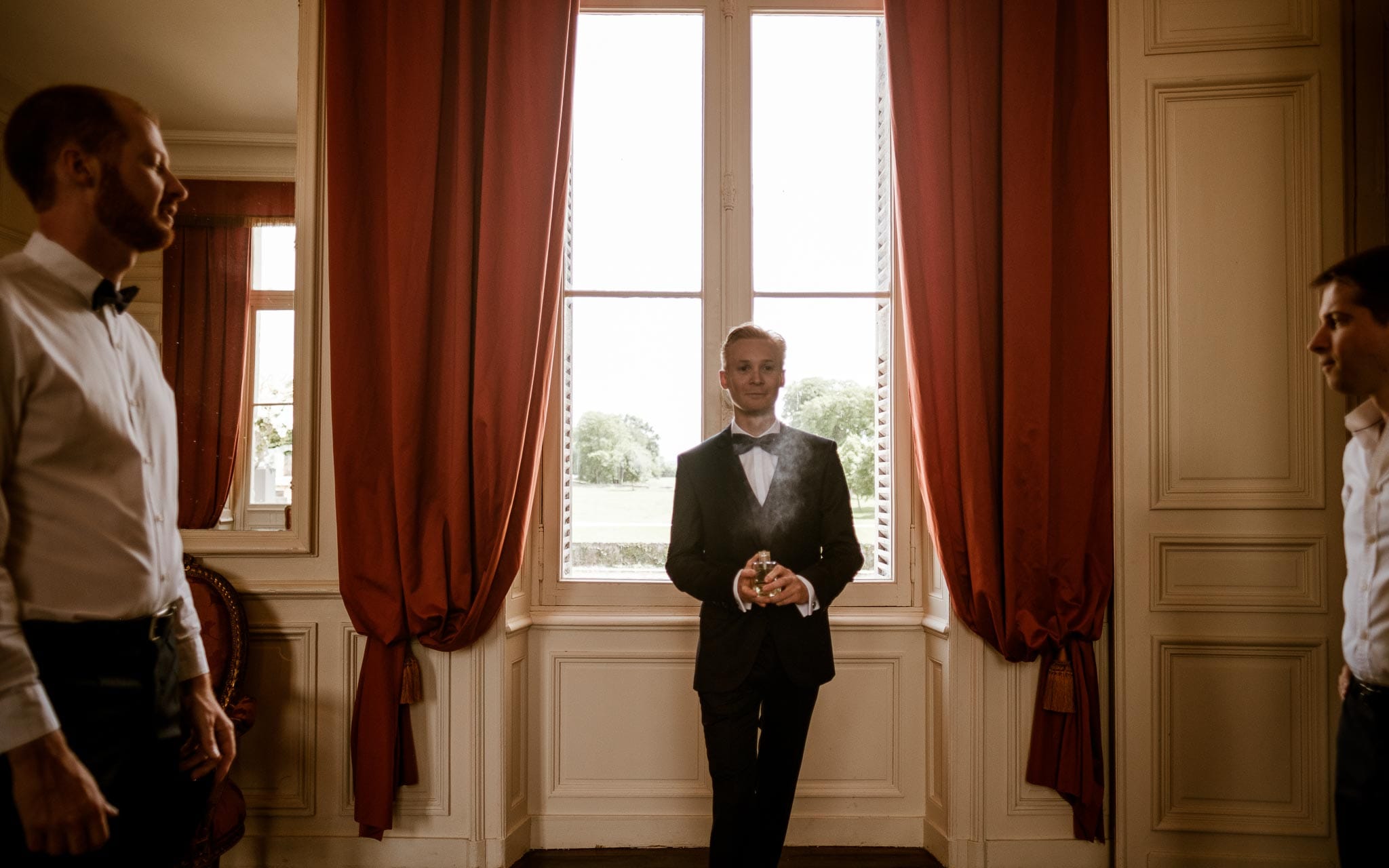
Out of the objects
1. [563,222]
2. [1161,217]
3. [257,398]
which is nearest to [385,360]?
[257,398]

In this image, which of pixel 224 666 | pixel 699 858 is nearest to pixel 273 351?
pixel 224 666

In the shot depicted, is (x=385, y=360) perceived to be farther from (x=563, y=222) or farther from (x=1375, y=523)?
(x=1375, y=523)

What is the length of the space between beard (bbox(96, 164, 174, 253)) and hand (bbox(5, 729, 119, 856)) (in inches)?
30.0

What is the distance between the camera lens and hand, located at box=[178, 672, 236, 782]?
1427 mm

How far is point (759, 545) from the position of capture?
7.39ft

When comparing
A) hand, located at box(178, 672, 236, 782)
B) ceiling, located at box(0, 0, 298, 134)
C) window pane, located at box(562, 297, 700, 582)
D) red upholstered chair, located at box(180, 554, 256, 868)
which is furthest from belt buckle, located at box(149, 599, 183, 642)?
ceiling, located at box(0, 0, 298, 134)

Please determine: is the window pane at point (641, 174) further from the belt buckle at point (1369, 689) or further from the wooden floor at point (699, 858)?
the belt buckle at point (1369, 689)

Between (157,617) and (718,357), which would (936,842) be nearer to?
(718,357)

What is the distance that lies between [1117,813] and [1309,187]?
2127 millimetres

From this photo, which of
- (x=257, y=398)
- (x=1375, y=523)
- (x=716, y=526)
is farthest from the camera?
(x=257, y=398)

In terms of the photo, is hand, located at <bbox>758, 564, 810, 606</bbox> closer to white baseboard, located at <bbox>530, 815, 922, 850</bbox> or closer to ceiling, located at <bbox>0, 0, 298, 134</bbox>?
white baseboard, located at <bbox>530, 815, 922, 850</bbox>

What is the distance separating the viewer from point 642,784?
9.93 feet

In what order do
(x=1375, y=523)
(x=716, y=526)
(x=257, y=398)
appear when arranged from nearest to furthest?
(x=1375, y=523), (x=716, y=526), (x=257, y=398)

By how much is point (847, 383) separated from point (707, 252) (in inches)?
28.5
